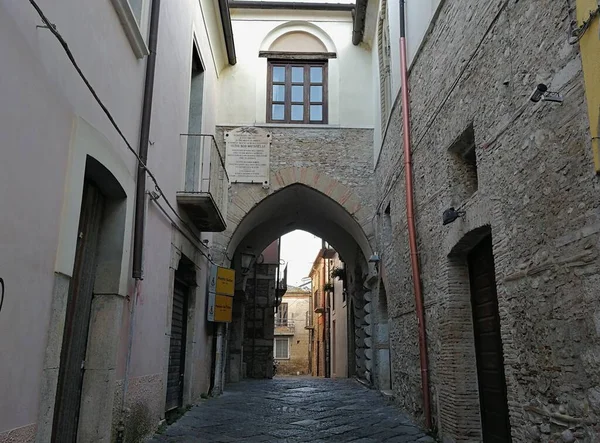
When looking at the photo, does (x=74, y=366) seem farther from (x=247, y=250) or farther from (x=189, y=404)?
(x=247, y=250)

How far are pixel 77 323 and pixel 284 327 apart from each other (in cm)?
3119

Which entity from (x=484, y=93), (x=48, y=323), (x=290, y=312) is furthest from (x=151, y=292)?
(x=290, y=312)

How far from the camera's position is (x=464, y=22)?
194 inches

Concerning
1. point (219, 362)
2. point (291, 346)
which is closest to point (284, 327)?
point (291, 346)

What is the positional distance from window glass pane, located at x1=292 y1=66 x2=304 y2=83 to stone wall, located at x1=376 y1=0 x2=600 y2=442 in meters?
5.53

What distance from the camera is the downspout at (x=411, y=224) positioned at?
606 centimetres

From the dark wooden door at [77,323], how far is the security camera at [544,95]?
3.34 meters

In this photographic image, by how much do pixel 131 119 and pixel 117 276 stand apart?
1.48 metres

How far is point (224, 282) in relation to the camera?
9.97 metres

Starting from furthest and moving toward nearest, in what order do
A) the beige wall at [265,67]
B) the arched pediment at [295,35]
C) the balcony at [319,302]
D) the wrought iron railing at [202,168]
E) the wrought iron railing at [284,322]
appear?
1. the wrought iron railing at [284,322]
2. the balcony at [319,302]
3. the arched pediment at [295,35]
4. the beige wall at [265,67]
5. the wrought iron railing at [202,168]

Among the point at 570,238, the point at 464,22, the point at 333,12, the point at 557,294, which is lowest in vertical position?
the point at 557,294

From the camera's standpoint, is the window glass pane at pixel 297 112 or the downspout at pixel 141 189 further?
the window glass pane at pixel 297 112

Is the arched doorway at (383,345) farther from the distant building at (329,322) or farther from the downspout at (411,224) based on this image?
→ the distant building at (329,322)

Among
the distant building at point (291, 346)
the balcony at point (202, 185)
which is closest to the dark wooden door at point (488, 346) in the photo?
the balcony at point (202, 185)
